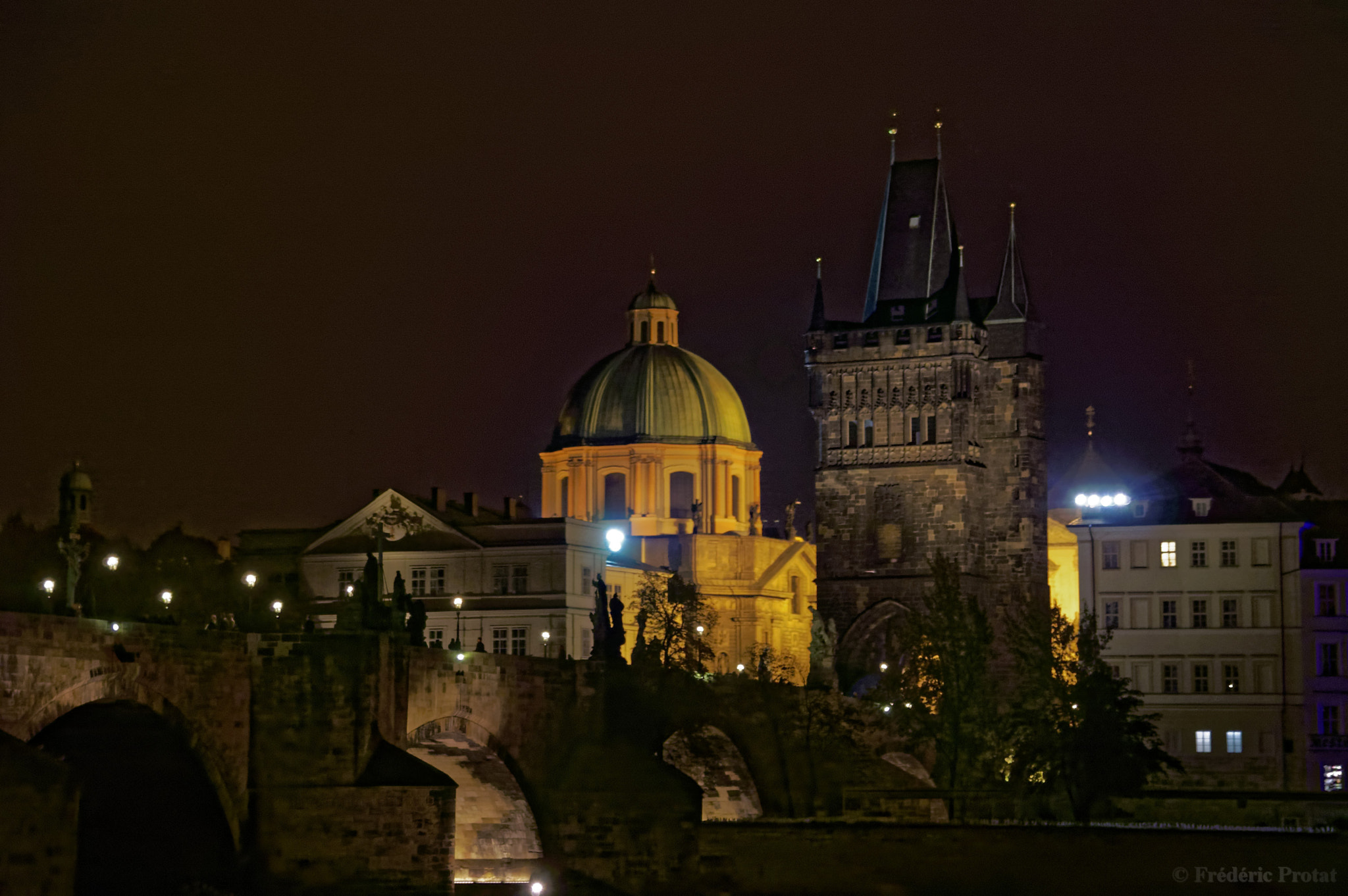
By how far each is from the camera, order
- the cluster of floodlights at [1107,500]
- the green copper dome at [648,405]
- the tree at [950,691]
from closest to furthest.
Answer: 1. the tree at [950,691]
2. the cluster of floodlights at [1107,500]
3. the green copper dome at [648,405]

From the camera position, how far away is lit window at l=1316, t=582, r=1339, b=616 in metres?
118

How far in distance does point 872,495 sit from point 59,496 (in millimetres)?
47535

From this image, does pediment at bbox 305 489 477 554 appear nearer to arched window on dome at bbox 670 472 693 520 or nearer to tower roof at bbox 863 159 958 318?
tower roof at bbox 863 159 958 318

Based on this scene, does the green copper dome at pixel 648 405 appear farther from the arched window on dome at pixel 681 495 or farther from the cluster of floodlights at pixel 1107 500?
the cluster of floodlights at pixel 1107 500

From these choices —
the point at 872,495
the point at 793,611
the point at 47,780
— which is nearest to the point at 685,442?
the point at 793,611

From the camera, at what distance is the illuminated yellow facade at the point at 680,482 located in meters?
157

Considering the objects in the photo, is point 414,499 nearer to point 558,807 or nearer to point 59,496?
point 59,496

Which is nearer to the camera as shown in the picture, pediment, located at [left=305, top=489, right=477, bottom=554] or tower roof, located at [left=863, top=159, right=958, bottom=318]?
pediment, located at [left=305, top=489, right=477, bottom=554]

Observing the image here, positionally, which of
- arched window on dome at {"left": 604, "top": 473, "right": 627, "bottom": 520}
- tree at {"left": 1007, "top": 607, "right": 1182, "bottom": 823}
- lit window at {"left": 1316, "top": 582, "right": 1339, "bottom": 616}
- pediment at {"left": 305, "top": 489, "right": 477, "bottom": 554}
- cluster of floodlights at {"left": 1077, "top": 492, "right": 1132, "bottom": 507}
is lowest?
tree at {"left": 1007, "top": 607, "right": 1182, "bottom": 823}

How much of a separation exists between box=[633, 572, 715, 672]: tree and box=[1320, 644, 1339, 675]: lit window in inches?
1012

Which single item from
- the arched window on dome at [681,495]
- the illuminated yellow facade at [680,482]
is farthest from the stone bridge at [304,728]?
the arched window on dome at [681,495]

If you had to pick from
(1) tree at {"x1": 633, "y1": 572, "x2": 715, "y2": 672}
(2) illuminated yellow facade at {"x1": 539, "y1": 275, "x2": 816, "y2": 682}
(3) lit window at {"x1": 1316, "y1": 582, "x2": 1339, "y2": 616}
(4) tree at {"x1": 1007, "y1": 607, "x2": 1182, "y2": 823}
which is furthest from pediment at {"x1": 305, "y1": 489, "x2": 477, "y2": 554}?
(3) lit window at {"x1": 1316, "y1": 582, "x2": 1339, "y2": 616}

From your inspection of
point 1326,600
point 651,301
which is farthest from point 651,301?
point 1326,600

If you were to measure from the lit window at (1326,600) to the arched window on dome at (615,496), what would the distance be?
53.0 meters
